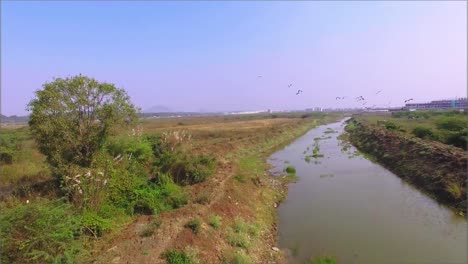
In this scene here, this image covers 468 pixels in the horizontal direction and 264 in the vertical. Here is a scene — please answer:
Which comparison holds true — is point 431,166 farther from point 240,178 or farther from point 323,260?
point 323,260

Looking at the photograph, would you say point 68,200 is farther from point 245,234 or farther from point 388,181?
point 388,181

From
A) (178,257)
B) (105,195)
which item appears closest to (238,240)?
(178,257)

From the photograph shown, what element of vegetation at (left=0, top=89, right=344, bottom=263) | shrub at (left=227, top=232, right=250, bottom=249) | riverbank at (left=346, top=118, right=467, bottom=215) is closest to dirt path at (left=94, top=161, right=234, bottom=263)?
vegetation at (left=0, top=89, right=344, bottom=263)

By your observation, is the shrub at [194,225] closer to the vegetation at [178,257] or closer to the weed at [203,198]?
the vegetation at [178,257]

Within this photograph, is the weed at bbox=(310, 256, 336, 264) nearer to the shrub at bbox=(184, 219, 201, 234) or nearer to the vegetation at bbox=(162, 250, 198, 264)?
the shrub at bbox=(184, 219, 201, 234)

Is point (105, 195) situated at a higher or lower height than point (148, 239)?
higher

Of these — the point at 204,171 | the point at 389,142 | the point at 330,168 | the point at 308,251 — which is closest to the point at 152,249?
the point at 308,251

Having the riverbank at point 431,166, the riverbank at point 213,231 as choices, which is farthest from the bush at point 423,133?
the riverbank at point 213,231
